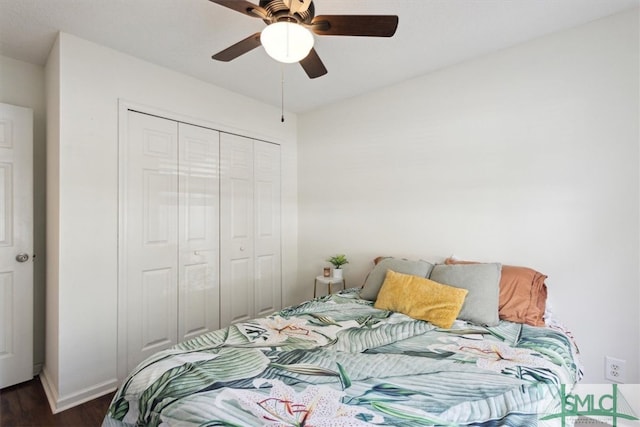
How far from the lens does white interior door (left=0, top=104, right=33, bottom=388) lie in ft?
7.36

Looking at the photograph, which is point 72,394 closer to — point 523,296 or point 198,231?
point 198,231

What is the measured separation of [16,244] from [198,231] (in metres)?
1.26

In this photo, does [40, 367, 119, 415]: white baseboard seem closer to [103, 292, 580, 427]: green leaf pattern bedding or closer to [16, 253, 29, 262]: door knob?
[16, 253, 29, 262]: door knob

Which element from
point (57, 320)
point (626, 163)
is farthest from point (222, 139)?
point (626, 163)

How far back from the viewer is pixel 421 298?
1977 millimetres

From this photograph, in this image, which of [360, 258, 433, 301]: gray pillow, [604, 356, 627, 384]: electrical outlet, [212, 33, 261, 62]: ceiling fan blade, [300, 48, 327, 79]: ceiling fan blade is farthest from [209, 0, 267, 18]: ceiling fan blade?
[604, 356, 627, 384]: electrical outlet

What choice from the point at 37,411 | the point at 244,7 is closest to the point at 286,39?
the point at 244,7

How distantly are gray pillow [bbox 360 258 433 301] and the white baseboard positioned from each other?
6.46ft

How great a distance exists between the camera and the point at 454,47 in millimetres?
2262

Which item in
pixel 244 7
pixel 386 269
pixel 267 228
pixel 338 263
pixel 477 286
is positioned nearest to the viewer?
pixel 244 7

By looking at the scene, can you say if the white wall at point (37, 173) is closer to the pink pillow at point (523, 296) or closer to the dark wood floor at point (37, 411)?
the dark wood floor at point (37, 411)

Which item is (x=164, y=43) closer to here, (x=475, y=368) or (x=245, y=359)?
(x=245, y=359)

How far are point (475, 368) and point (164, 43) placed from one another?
2738mm

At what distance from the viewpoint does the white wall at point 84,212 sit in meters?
2.06
